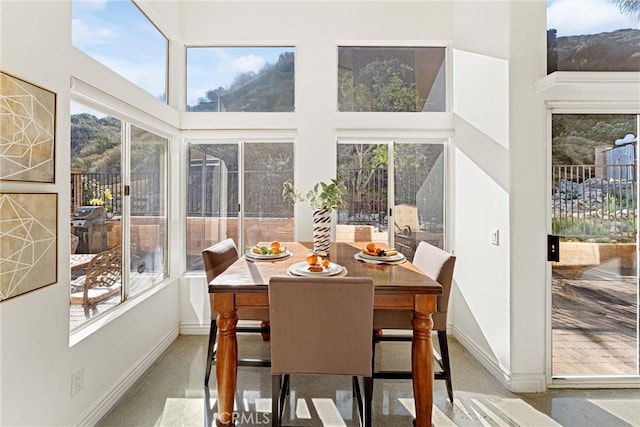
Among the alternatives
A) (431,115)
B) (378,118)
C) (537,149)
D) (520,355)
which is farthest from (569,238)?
(378,118)

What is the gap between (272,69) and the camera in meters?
3.49

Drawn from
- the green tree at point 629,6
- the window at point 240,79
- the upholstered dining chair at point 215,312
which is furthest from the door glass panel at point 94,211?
the green tree at point 629,6

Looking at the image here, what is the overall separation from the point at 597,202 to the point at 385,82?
215cm

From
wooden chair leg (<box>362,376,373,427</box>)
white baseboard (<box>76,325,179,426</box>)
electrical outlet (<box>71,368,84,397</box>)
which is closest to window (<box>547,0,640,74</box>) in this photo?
wooden chair leg (<box>362,376,373,427</box>)

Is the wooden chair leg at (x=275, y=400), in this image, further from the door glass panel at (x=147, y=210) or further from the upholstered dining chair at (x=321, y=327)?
the door glass panel at (x=147, y=210)

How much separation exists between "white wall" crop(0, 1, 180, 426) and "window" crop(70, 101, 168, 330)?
209mm

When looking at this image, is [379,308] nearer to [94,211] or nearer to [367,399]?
[367,399]

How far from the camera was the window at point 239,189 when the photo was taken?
3.50m

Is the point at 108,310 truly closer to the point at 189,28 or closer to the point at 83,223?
the point at 83,223

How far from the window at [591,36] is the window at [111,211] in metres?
3.23

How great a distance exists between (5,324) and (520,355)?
3055 mm

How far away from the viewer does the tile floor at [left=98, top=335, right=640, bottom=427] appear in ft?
6.90

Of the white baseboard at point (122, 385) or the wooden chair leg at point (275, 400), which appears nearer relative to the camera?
the wooden chair leg at point (275, 400)

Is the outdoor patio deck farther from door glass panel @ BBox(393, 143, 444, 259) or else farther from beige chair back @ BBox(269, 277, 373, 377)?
beige chair back @ BBox(269, 277, 373, 377)
